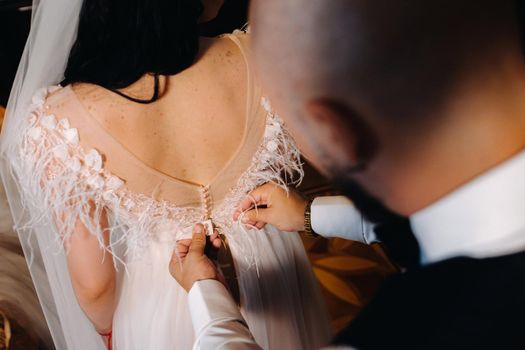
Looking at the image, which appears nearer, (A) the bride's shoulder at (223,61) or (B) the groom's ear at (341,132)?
(B) the groom's ear at (341,132)

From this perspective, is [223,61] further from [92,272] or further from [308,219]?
[92,272]

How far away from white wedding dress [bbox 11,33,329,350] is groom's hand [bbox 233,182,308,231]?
2 centimetres

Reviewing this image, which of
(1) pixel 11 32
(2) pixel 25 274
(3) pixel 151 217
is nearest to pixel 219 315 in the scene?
(3) pixel 151 217

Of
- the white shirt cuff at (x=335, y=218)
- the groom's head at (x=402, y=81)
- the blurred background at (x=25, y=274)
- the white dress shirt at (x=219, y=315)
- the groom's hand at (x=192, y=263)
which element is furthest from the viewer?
the blurred background at (x=25, y=274)

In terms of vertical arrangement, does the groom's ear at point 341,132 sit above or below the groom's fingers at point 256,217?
above

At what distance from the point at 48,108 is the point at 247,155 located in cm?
37

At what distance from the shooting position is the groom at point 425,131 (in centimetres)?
35

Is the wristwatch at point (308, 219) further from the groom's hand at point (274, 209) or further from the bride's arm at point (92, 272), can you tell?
the bride's arm at point (92, 272)

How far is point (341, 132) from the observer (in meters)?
0.39

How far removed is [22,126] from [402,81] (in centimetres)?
72

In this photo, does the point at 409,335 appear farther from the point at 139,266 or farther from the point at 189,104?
the point at 139,266

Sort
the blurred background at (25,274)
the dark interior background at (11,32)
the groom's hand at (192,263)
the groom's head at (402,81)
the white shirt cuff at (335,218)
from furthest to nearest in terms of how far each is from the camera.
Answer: the dark interior background at (11,32)
the blurred background at (25,274)
the white shirt cuff at (335,218)
the groom's hand at (192,263)
the groom's head at (402,81)

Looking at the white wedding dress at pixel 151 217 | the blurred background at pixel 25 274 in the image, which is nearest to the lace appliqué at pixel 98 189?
the white wedding dress at pixel 151 217

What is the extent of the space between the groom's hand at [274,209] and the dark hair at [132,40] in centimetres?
31
